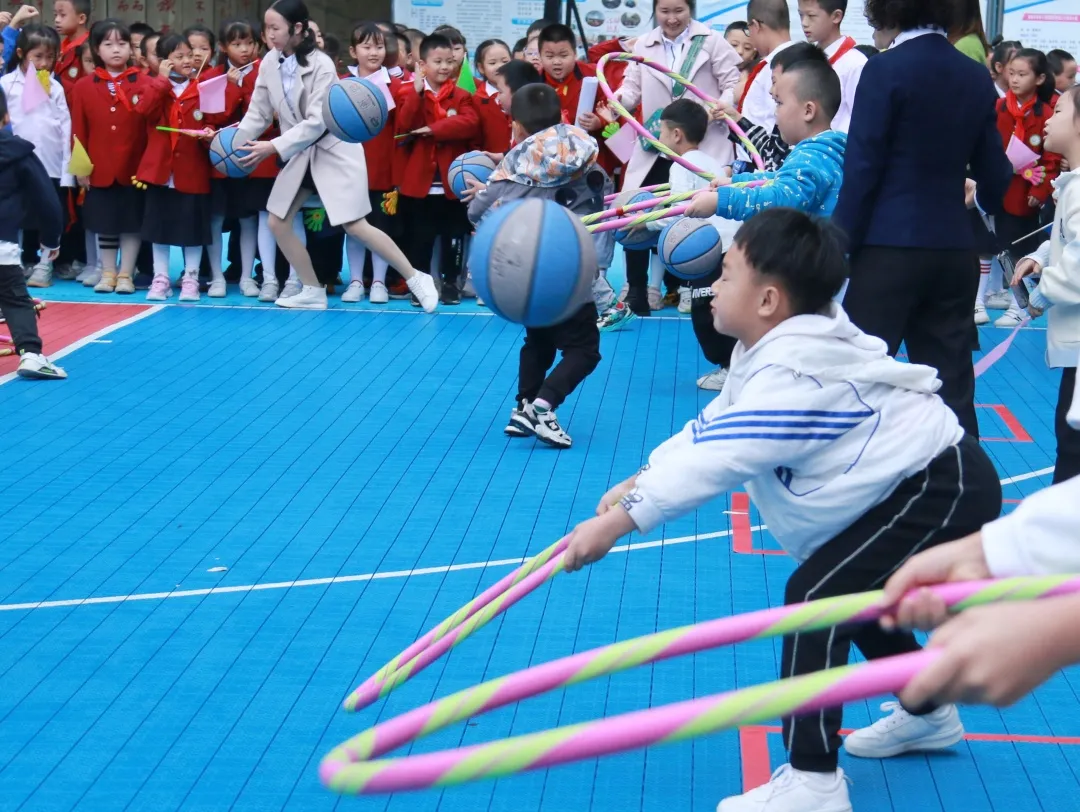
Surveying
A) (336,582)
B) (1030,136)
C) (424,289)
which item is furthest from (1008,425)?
(424,289)

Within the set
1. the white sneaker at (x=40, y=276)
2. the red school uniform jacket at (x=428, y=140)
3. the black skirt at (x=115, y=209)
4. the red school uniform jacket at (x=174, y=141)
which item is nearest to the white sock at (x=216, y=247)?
the red school uniform jacket at (x=174, y=141)

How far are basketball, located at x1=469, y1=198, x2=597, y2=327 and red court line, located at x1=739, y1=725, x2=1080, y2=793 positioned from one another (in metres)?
1.75

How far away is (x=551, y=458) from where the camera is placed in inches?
256

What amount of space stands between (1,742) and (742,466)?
2025 millimetres

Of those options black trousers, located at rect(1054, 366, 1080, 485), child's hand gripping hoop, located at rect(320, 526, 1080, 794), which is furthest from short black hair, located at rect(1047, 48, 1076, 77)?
child's hand gripping hoop, located at rect(320, 526, 1080, 794)

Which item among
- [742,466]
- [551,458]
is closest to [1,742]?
[742,466]

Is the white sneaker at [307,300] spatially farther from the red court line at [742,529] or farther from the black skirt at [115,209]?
the red court line at [742,529]

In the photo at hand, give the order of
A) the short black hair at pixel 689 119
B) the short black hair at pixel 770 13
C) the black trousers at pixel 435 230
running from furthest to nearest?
the black trousers at pixel 435 230 → the short black hair at pixel 689 119 → the short black hair at pixel 770 13

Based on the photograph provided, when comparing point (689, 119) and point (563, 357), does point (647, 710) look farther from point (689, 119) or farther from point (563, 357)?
point (689, 119)

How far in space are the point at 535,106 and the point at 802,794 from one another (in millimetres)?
4219

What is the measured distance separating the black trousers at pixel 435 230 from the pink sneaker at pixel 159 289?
5.83ft

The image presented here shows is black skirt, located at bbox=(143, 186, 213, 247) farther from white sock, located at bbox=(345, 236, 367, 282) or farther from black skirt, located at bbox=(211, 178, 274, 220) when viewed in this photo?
white sock, located at bbox=(345, 236, 367, 282)

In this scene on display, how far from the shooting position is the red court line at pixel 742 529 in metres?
5.21

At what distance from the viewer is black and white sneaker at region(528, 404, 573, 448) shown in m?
6.62
